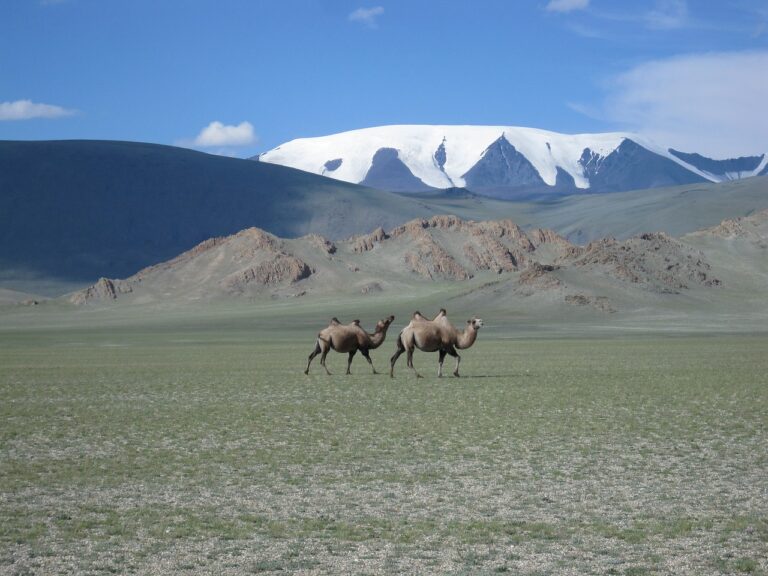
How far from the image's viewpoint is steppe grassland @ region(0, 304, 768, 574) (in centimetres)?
1030

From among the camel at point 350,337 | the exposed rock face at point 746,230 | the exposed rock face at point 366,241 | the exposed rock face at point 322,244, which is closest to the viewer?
the camel at point 350,337

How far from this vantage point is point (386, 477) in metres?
14.3

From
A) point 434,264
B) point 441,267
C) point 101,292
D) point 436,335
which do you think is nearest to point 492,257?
point 441,267

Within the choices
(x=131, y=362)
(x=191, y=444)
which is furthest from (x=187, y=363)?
(x=191, y=444)

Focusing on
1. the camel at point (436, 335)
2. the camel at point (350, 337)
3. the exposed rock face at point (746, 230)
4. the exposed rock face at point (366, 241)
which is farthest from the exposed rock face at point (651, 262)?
the camel at point (436, 335)

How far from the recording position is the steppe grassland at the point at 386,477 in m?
10.3

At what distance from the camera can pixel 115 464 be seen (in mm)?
15547

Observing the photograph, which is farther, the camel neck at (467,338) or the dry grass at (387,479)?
the camel neck at (467,338)

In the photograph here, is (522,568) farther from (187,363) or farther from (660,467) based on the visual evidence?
(187,363)

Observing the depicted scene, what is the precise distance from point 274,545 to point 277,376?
22.5m

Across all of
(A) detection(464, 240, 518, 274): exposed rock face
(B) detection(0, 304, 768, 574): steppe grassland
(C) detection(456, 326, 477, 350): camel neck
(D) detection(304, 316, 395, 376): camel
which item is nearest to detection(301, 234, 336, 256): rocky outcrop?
(A) detection(464, 240, 518, 274): exposed rock face

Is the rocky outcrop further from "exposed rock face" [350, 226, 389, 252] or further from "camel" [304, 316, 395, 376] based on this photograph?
"camel" [304, 316, 395, 376]

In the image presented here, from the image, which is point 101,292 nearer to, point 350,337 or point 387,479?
point 350,337

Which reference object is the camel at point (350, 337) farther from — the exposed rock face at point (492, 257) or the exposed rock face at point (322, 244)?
the exposed rock face at point (492, 257)
